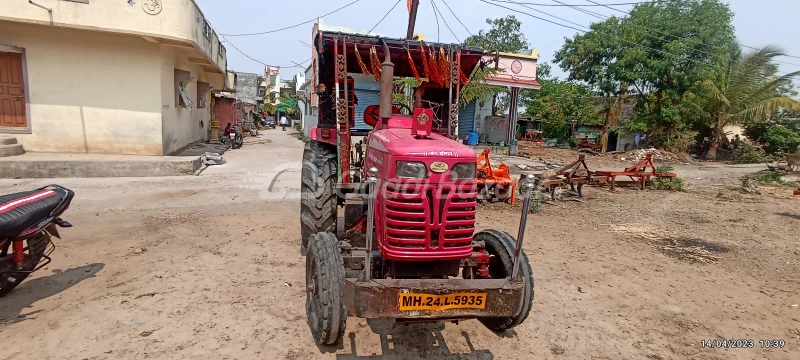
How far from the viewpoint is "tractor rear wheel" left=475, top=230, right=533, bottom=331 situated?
315 centimetres

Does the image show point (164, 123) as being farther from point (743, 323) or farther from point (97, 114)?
point (743, 323)

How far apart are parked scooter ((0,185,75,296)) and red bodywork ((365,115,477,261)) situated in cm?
302

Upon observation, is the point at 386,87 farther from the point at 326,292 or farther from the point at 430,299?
the point at 430,299

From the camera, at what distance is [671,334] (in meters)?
3.71

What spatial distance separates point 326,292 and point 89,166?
869 centimetres

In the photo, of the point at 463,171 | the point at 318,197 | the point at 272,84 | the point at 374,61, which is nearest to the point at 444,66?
the point at 374,61

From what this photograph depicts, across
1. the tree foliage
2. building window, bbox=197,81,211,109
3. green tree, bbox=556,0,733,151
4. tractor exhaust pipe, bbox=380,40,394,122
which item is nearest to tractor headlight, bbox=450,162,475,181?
tractor exhaust pipe, bbox=380,40,394,122

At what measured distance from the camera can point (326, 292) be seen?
286cm

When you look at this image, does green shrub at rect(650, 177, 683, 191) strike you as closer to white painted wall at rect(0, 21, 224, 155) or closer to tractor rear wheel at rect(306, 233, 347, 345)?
tractor rear wheel at rect(306, 233, 347, 345)

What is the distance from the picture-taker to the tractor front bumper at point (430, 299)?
8.59 ft

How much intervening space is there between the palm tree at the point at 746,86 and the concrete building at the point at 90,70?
2092cm

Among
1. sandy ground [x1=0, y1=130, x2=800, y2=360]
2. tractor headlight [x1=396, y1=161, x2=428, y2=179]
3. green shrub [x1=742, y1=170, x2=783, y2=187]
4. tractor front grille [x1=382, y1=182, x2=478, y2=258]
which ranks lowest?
sandy ground [x1=0, y1=130, x2=800, y2=360]

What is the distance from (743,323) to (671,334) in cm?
86
